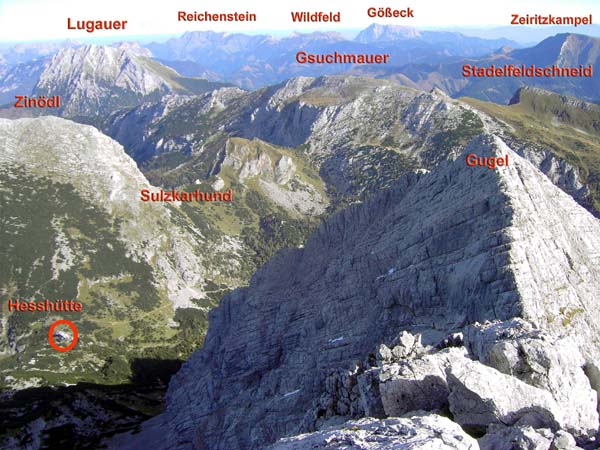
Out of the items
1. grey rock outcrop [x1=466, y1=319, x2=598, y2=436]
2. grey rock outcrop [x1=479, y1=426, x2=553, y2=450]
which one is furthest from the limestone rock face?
grey rock outcrop [x1=466, y1=319, x2=598, y2=436]

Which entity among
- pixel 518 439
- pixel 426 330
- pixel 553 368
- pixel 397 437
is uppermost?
pixel 426 330

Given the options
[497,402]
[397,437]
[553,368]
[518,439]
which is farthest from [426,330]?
[397,437]

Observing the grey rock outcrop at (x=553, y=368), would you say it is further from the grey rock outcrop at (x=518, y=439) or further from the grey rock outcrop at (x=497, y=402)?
the grey rock outcrop at (x=518, y=439)

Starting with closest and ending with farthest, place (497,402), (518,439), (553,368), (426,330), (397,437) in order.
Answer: (397,437)
(518,439)
(497,402)
(553,368)
(426,330)

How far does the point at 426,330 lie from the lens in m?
68.1

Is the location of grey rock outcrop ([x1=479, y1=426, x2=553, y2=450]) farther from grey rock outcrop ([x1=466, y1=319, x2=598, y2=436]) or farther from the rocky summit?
grey rock outcrop ([x1=466, y1=319, x2=598, y2=436])

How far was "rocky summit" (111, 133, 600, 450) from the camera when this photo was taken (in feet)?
120

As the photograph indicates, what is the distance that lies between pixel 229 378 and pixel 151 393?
93001mm

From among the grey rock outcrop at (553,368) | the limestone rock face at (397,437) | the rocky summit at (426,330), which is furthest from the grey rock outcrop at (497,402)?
the limestone rock face at (397,437)

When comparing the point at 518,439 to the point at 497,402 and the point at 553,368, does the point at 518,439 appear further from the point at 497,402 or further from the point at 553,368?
the point at 553,368

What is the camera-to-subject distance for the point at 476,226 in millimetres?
71250

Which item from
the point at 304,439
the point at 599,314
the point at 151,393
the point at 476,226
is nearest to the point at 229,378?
the point at 476,226

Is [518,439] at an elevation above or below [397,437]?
below

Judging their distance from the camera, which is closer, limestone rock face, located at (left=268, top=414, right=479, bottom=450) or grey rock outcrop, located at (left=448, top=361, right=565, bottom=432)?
limestone rock face, located at (left=268, top=414, right=479, bottom=450)
